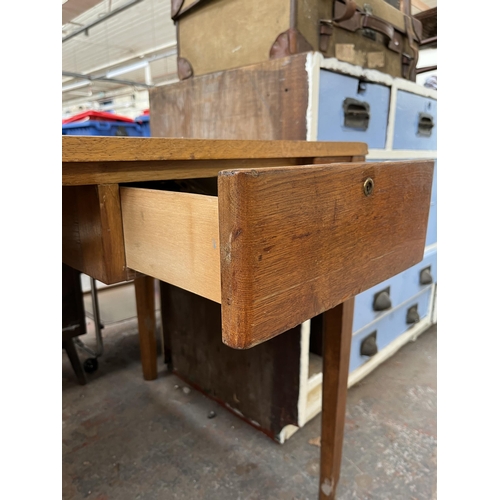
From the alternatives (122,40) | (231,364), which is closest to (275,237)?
(231,364)

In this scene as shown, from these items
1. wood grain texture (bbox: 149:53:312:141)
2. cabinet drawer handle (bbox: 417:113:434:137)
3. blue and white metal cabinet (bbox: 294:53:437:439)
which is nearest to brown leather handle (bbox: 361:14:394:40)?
blue and white metal cabinet (bbox: 294:53:437:439)

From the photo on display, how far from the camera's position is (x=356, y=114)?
115 centimetres

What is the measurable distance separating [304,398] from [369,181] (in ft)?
2.87

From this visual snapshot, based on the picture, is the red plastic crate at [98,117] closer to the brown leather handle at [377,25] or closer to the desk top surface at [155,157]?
the brown leather handle at [377,25]

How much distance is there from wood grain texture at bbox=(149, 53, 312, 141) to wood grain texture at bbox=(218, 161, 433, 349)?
0.56 m

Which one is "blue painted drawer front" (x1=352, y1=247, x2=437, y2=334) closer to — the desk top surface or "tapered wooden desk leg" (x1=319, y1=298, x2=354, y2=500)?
"tapered wooden desk leg" (x1=319, y1=298, x2=354, y2=500)

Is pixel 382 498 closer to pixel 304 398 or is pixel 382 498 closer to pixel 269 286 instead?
pixel 304 398

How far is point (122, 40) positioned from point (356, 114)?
154 inches

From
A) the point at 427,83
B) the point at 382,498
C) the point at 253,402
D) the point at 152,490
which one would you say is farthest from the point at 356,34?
the point at 152,490

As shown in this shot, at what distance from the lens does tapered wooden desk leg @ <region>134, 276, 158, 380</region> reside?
152cm

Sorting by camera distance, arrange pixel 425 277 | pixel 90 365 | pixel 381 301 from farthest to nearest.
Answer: pixel 425 277
pixel 90 365
pixel 381 301

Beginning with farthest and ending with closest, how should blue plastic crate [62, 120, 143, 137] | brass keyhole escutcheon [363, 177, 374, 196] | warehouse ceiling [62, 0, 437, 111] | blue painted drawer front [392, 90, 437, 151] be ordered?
1. warehouse ceiling [62, 0, 437, 111]
2. blue plastic crate [62, 120, 143, 137]
3. blue painted drawer front [392, 90, 437, 151]
4. brass keyhole escutcheon [363, 177, 374, 196]

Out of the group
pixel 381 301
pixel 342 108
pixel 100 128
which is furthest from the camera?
pixel 100 128

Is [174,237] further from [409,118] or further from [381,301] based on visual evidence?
[409,118]
